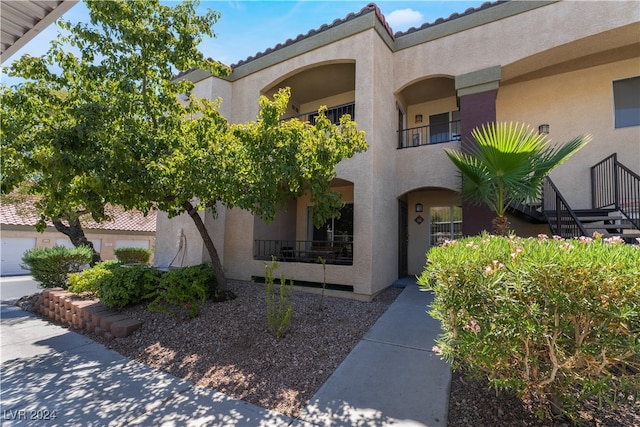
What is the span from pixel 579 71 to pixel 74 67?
13.0 metres

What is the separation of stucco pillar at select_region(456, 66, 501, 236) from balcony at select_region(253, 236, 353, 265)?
344 cm

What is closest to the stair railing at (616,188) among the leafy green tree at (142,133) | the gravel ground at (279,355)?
the gravel ground at (279,355)

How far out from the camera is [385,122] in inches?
355

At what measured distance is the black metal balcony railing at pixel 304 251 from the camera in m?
9.32

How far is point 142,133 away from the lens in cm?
577

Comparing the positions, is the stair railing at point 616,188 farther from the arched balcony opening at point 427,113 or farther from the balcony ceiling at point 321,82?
the balcony ceiling at point 321,82

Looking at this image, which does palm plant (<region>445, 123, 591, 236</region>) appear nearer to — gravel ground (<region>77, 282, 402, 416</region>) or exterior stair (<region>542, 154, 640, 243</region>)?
exterior stair (<region>542, 154, 640, 243</region>)

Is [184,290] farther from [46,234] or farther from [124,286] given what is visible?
[46,234]

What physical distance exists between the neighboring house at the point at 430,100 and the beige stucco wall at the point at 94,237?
40.6 feet

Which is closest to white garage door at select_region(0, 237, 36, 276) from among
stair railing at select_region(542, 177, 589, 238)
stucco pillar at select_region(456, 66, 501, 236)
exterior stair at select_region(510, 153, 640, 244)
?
stucco pillar at select_region(456, 66, 501, 236)

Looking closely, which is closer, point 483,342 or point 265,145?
point 483,342

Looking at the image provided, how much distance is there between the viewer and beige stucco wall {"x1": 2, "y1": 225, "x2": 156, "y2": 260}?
61.0ft

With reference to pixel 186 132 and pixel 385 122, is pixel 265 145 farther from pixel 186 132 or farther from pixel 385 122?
pixel 385 122

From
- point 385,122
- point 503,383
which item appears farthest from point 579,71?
point 503,383
